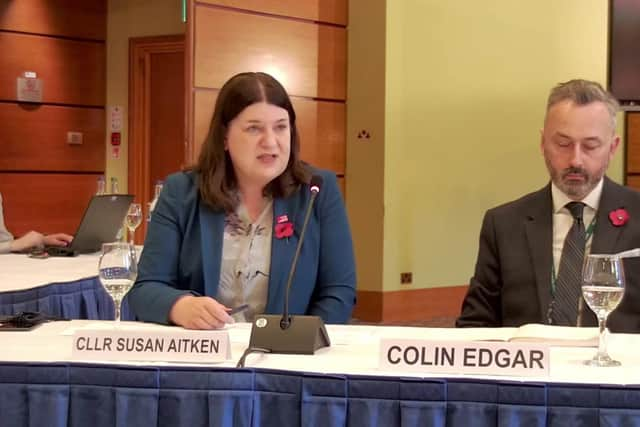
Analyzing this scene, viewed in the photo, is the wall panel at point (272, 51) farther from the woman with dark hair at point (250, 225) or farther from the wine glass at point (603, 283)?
the wine glass at point (603, 283)

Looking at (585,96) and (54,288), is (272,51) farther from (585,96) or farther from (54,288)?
(585,96)

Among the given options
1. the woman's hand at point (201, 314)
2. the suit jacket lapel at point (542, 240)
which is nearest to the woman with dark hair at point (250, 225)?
the woman's hand at point (201, 314)

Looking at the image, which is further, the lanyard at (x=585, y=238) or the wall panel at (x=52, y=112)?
the wall panel at (x=52, y=112)

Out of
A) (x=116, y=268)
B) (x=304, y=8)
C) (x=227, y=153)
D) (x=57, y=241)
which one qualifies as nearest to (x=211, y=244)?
(x=227, y=153)

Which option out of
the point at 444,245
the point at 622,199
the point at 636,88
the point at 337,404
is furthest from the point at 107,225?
the point at 636,88

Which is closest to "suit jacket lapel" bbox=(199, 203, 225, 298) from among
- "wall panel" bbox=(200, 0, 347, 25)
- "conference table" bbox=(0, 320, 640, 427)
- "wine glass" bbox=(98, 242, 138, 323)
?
"wine glass" bbox=(98, 242, 138, 323)

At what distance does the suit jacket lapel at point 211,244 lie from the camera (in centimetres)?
229

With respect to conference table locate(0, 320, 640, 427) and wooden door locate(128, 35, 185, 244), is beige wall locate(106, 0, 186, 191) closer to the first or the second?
wooden door locate(128, 35, 185, 244)

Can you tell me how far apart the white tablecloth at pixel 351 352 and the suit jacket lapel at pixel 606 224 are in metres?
0.38

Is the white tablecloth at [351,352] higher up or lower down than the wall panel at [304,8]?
lower down

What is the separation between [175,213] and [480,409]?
1132mm

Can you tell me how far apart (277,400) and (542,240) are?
44.7 inches

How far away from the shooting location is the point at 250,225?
7.79 ft

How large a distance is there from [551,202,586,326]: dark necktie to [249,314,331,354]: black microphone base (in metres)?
0.75
